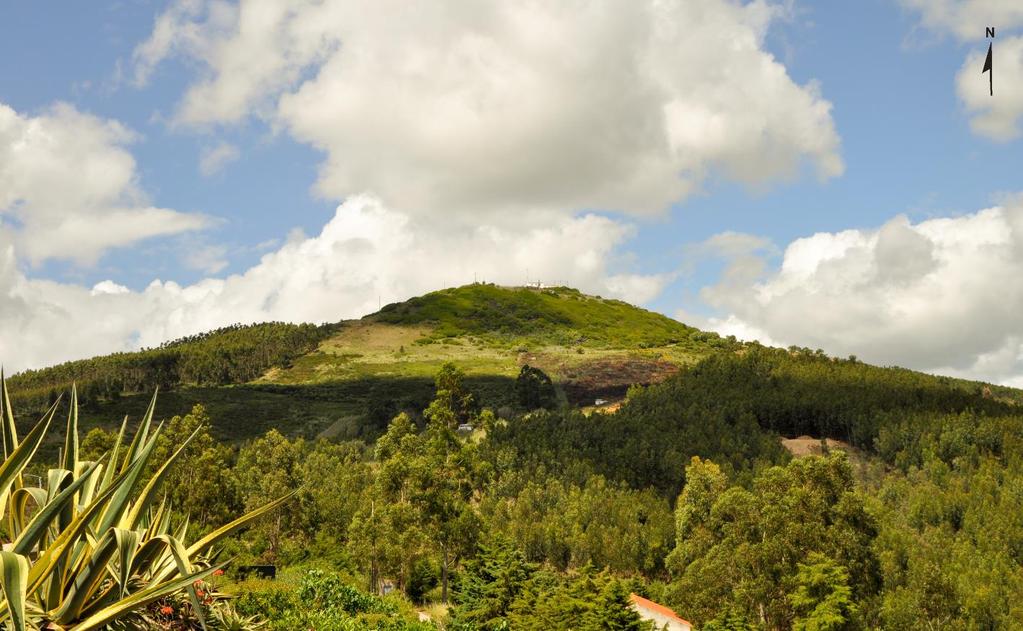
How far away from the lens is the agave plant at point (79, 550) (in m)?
6.83

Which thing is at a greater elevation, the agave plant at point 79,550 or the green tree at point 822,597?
the agave plant at point 79,550

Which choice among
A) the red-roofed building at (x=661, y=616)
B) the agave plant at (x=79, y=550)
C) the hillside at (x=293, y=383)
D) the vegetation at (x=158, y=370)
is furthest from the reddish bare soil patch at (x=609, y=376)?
the agave plant at (x=79, y=550)

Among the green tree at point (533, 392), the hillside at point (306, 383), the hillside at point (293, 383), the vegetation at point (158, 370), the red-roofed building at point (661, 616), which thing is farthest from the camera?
the vegetation at point (158, 370)

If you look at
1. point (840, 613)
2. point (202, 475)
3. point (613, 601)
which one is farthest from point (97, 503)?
point (202, 475)

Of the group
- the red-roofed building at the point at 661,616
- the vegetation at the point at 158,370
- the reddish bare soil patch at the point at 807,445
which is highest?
the vegetation at the point at 158,370

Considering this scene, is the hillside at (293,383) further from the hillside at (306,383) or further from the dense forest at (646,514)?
the dense forest at (646,514)

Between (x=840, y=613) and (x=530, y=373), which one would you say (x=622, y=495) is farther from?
(x=530, y=373)

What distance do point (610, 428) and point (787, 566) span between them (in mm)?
63697

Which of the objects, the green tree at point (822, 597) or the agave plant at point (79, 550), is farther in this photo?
the green tree at point (822, 597)

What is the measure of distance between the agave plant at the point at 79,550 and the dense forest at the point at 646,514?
14.6 feet

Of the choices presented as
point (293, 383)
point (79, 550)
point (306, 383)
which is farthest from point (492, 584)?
point (293, 383)

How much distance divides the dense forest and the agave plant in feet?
14.6

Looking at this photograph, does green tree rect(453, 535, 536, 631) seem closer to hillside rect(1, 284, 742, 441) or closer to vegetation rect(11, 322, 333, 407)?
hillside rect(1, 284, 742, 441)

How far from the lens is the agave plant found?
6832mm
